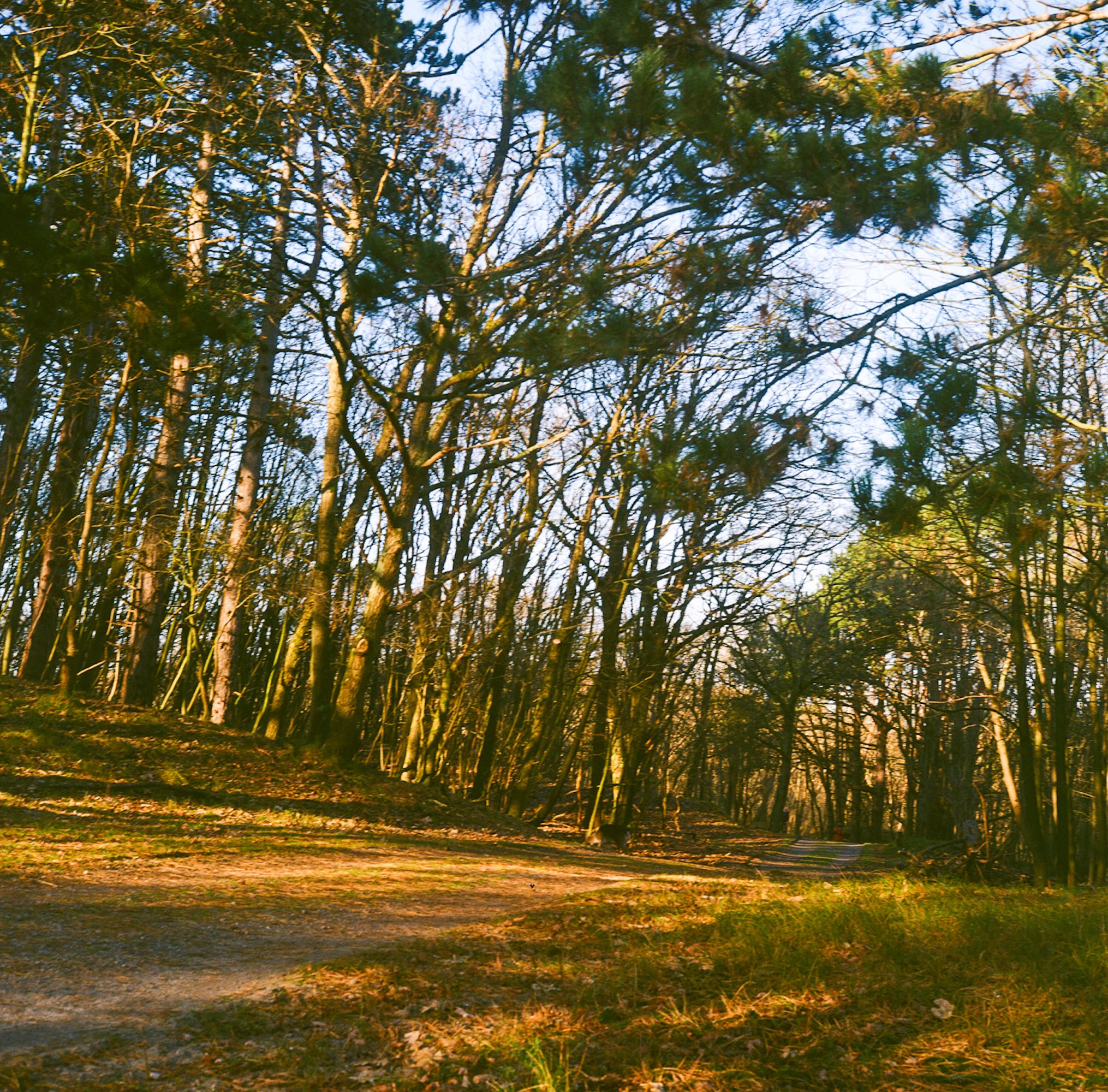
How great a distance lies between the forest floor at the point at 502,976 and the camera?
3156mm

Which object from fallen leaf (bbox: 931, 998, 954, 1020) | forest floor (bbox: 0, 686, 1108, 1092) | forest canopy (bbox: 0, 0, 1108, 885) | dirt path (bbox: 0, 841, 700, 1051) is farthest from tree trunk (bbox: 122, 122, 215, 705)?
fallen leaf (bbox: 931, 998, 954, 1020)

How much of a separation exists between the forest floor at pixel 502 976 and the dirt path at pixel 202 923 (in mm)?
20

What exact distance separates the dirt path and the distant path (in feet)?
16.0

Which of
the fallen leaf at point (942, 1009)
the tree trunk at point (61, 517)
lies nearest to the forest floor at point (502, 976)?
the fallen leaf at point (942, 1009)

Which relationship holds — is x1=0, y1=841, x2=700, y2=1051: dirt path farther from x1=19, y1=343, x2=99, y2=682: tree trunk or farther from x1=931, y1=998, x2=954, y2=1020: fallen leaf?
x1=19, y1=343, x2=99, y2=682: tree trunk

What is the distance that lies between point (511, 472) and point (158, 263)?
614 cm

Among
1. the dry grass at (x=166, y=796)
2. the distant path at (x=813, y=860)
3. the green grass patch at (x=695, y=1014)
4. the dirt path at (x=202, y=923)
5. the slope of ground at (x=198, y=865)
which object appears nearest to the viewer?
the green grass patch at (x=695, y=1014)

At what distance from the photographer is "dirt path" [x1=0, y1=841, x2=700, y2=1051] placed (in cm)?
349

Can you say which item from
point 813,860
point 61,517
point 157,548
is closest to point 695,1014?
point 157,548

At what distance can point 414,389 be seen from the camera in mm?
13672

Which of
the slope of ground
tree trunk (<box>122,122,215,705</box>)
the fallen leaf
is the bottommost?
the slope of ground

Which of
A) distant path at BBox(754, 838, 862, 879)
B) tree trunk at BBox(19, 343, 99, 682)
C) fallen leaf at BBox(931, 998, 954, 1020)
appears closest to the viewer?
fallen leaf at BBox(931, 998, 954, 1020)

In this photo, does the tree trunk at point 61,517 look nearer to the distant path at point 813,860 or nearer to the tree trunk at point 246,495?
the tree trunk at point 246,495

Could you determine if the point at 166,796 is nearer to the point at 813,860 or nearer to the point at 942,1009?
the point at 942,1009
